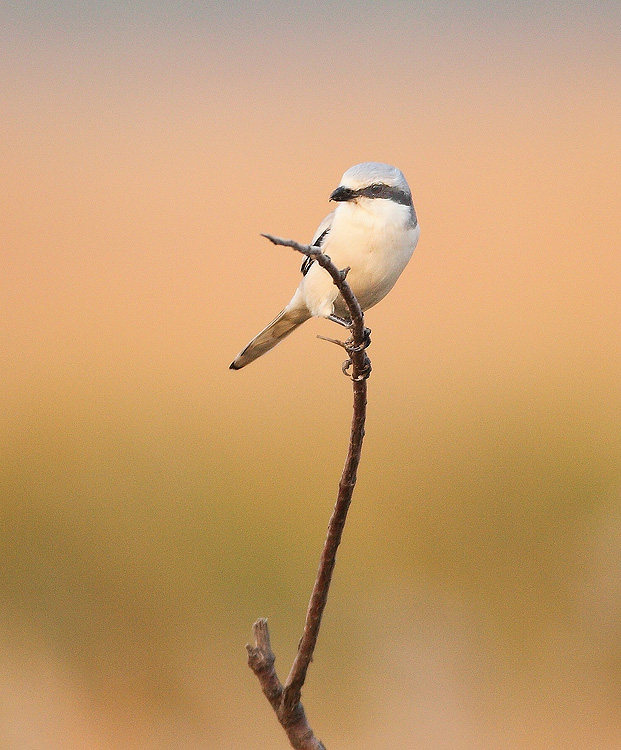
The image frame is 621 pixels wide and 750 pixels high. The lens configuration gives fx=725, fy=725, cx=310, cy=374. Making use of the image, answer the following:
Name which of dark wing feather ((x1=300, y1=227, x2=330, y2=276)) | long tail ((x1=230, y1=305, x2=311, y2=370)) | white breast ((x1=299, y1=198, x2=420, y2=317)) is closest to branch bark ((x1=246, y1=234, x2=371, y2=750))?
white breast ((x1=299, y1=198, x2=420, y2=317))

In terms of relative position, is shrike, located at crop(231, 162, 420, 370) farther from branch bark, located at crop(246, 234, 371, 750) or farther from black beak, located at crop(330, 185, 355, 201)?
branch bark, located at crop(246, 234, 371, 750)

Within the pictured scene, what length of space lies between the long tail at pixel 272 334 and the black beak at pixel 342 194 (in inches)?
9.5

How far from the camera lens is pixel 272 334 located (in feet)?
3.63

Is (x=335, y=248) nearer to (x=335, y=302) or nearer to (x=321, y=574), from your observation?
(x=335, y=302)

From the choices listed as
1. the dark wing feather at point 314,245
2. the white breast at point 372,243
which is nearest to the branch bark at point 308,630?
the white breast at point 372,243

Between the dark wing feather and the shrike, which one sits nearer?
the shrike

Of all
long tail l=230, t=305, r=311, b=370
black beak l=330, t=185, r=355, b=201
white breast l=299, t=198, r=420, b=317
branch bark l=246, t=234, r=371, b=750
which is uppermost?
black beak l=330, t=185, r=355, b=201

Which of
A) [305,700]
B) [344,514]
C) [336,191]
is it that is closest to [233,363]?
[336,191]

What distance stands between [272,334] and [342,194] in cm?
32

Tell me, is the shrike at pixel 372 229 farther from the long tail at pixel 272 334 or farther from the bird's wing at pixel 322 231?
the long tail at pixel 272 334

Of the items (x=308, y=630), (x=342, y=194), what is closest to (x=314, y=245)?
(x=342, y=194)

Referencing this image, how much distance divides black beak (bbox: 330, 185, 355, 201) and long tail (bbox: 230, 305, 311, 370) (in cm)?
24

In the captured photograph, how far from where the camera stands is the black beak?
2.76 ft

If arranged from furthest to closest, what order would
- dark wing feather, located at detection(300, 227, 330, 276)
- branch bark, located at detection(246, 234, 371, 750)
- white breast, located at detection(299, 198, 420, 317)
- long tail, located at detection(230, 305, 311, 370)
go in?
1. long tail, located at detection(230, 305, 311, 370)
2. dark wing feather, located at detection(300, 227, 330, 276)
3. white breast, located at detection(299, 198, 420, 317)
4. branch bark, located at detection(246, 234, 371, 750)
